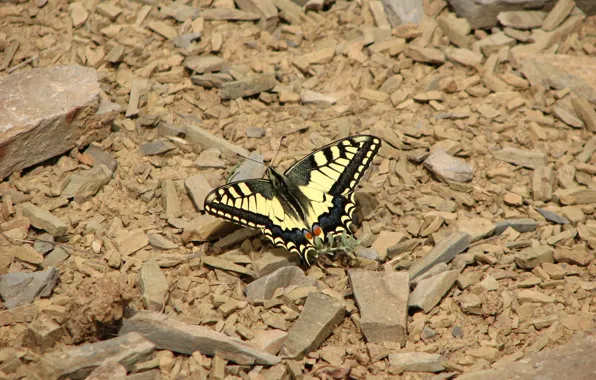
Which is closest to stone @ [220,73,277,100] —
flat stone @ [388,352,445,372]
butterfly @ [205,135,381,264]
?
butterfly @ [205,135,381,264]

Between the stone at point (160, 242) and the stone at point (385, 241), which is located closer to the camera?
the stone at point (160, 242)

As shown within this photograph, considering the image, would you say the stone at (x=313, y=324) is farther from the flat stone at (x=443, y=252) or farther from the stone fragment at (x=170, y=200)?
the stone fragment at (x=170, y=200)

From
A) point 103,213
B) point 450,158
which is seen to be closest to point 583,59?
point 450,158

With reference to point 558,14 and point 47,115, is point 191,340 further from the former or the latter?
point 558,14

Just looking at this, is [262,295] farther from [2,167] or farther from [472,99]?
[472,99]

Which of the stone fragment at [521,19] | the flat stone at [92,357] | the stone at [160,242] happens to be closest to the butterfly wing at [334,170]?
the stone at [160,242]
